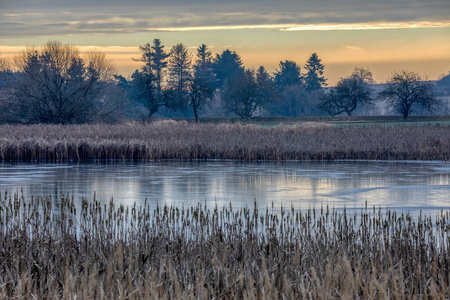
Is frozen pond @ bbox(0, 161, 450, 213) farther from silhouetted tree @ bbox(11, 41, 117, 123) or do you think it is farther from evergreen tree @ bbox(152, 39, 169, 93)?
evergreen tree @ bbox(152, 39, 169, 93)

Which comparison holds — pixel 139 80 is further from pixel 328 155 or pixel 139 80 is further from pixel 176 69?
pixel 328 155

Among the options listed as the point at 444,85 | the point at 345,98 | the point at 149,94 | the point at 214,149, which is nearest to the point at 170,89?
the point at 149,94

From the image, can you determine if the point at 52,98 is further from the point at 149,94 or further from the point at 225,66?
the point at 225,66

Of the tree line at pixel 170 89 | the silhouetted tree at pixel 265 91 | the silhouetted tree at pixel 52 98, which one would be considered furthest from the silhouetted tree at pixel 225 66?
the silhouetted tree at pixel 52 98

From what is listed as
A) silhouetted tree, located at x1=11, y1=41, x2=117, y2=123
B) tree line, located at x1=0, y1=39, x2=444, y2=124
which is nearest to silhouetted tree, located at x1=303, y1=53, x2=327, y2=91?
tree line, located at x1=0, y1=39, x2=444, y2=124

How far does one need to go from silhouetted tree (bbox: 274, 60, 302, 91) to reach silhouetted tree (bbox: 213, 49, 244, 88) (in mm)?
7780

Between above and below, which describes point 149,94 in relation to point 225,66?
below

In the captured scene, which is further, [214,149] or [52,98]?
[52,98]

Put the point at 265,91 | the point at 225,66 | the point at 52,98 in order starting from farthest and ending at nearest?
the point at 225,66
the point at 265,91
the point at 52,98

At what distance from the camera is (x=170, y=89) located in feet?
267

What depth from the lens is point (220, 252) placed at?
780 centimetres

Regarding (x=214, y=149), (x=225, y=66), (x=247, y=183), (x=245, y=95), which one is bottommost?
(x=247, y=183)

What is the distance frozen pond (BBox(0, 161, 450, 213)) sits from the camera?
14.4 metres

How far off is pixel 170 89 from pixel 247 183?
64570 millimetres
